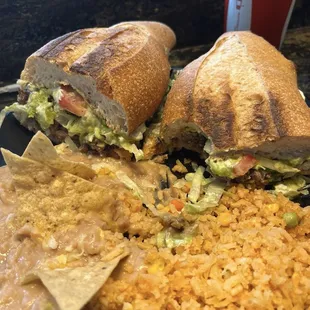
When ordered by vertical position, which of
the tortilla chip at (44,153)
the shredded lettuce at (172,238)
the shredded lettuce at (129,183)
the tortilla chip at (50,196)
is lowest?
the shredded lettuce at (172,238)

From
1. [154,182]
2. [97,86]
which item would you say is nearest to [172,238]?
[154,182]

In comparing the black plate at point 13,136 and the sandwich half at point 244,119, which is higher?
the sandwich half at point 244,119

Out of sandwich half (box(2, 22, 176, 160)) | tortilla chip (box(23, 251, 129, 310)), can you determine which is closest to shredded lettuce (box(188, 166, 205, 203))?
sandwich half (box(2, 22, 176, 160))

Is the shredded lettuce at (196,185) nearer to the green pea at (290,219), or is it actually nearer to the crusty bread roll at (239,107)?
the crusty bread roll at (239,107)

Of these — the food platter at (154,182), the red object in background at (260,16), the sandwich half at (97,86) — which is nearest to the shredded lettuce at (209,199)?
the food platter at (154,182)

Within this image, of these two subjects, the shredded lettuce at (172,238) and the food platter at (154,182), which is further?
the shredded lettuce at (172,238)

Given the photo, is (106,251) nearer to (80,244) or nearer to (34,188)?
(80,244)
